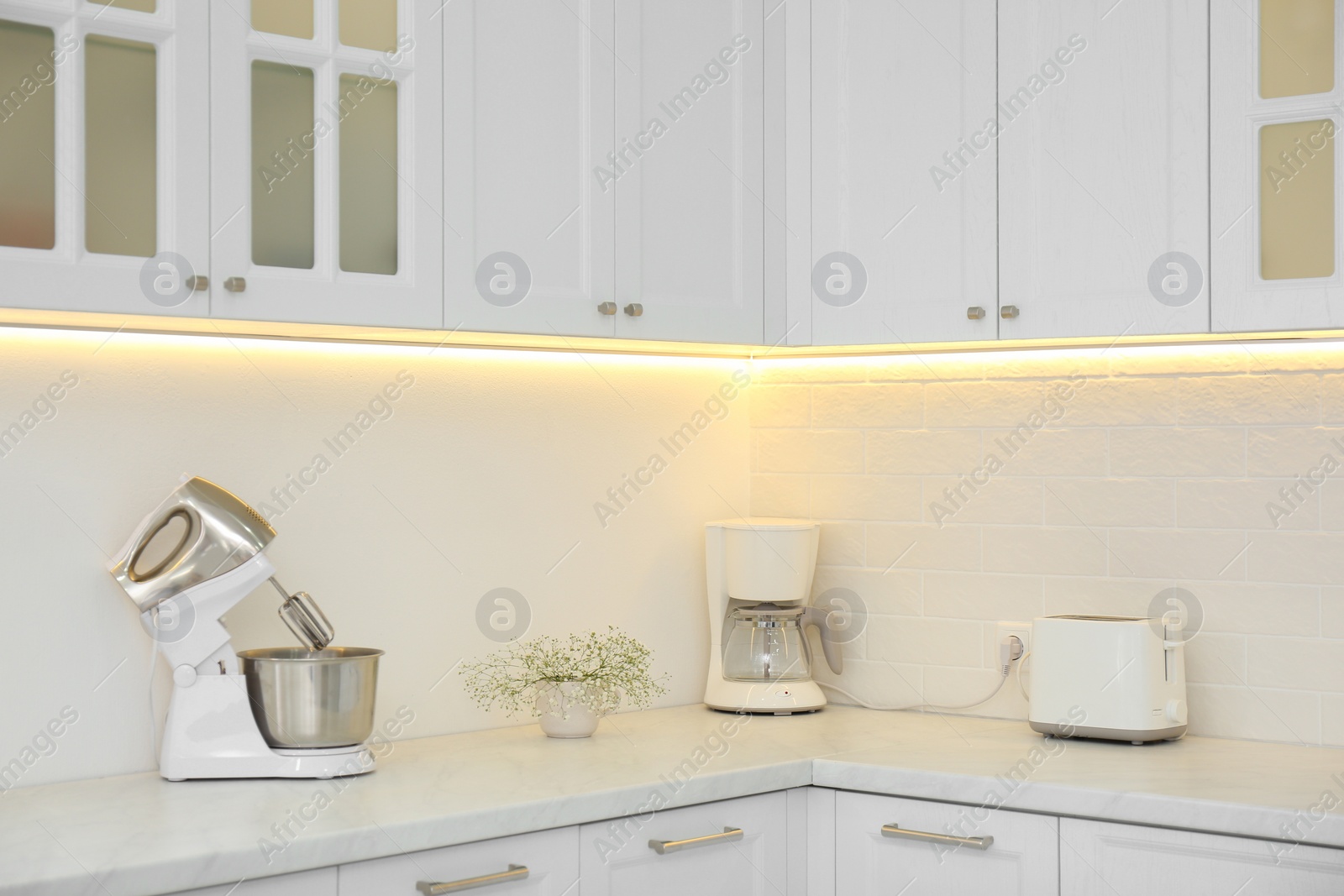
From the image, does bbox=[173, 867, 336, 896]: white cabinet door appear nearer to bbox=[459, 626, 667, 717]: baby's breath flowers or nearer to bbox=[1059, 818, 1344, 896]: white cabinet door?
bbox=[459, 626, 667, 717]: baby's breath flowers

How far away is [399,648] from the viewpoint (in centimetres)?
234

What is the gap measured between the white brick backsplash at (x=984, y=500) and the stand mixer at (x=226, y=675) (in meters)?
1.23

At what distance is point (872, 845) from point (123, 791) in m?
1.18

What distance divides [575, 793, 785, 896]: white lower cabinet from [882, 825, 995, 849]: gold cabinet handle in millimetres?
179

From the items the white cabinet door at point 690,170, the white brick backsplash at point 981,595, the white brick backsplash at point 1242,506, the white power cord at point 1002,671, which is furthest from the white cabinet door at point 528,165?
the white brick backsplash at point 1242,506

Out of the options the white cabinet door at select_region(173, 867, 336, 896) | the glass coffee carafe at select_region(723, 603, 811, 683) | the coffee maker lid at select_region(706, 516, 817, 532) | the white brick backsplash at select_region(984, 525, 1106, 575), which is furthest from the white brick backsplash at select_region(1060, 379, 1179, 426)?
the white cabinet door at select_region(173, 867, 336, 896)

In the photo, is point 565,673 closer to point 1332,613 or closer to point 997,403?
point 997,403

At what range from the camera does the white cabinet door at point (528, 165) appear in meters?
2.09

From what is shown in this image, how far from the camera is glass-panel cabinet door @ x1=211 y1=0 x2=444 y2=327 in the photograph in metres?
1.85

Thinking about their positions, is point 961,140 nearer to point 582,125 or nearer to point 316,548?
point 582,125

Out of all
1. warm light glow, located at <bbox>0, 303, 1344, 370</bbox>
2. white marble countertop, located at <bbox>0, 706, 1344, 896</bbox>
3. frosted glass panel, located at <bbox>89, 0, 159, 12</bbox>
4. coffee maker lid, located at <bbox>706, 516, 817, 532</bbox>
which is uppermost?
frosted glass panel, located at <bbox>89, 0, 159, 12</bbox>

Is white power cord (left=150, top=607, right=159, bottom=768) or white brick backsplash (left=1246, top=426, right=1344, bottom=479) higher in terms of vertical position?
white brick backsplash (left=1246, top=426, right=1344, bottom=479)

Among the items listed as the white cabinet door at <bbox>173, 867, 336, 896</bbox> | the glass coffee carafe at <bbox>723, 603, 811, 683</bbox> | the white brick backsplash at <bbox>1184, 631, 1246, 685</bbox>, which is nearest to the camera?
the white cabinet door at <bbox>173, 867, 336, 896</bbox>

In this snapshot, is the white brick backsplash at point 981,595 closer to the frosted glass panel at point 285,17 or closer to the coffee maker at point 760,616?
the coffee maker at point 760,616
